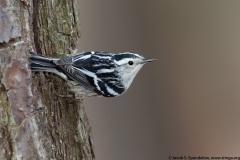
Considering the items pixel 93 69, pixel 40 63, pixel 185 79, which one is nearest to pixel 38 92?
pixel 40 63

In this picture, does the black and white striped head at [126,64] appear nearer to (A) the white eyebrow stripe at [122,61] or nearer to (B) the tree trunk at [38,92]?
(A) the white eyebrow stripe at [122,61]

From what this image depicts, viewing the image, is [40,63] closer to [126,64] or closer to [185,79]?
[126,64]

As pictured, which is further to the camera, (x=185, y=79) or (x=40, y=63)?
→ (x=185, y=79)

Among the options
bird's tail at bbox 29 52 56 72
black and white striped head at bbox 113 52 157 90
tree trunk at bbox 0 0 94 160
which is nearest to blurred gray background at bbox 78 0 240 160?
black and white striped head at bbox 113 52 157 90

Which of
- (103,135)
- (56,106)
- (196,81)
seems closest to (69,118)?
(56,106)

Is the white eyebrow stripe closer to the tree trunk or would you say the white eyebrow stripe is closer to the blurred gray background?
the tree trunk

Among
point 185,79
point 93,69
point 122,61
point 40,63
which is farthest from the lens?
point 185,79

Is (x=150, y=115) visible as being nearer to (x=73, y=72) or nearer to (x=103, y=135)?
(x=103, y=135)
